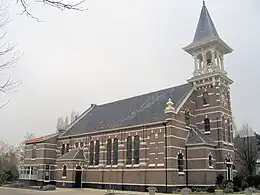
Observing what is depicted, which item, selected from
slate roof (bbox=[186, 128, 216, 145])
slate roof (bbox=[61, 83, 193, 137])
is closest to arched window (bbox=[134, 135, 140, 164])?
slate roof (bbox=[61, 83, 193, 137])

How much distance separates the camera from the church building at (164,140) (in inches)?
1289

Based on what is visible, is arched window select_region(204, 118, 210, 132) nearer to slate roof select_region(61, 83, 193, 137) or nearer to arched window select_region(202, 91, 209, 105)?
arched window select_region(202, 91, 209, 105)

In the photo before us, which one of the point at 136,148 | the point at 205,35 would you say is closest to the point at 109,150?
the point at 136,148

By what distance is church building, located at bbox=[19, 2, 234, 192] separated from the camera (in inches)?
1289

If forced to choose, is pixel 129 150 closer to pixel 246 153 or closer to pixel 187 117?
pixel 187 117

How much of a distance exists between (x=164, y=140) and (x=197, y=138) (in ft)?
13.1

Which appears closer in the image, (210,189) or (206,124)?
(210,189)

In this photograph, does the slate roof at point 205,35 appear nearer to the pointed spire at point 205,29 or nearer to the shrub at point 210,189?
the pointed spire at point 205,29

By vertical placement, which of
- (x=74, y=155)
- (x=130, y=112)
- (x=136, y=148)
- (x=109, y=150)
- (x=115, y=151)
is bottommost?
(x=74, y=155)

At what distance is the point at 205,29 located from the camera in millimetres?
39688

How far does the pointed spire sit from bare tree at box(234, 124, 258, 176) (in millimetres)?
24474

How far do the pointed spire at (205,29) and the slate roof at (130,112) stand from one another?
665 cm

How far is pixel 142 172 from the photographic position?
34125 mm

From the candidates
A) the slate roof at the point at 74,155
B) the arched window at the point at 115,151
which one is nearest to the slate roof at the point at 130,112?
the arched window at the point at 115,151
